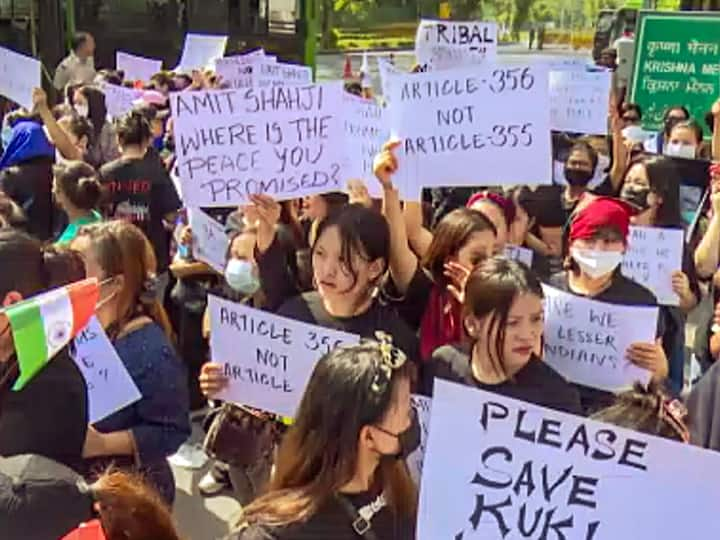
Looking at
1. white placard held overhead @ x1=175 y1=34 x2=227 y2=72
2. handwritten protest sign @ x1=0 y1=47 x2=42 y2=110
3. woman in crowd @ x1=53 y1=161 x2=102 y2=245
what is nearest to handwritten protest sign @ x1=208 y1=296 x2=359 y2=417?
woman in crowd @ x1=53 y1=161 x2=102 y2=245

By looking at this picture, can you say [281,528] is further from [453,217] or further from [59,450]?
[453,217]

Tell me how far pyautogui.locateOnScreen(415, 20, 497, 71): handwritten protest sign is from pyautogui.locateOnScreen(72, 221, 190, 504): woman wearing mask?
262 cm

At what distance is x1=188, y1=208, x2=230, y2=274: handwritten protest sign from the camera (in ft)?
14.8

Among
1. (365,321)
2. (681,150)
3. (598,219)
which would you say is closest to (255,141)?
(365,321)

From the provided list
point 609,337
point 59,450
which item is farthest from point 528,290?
point 59,450

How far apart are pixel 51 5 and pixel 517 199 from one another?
856 cm

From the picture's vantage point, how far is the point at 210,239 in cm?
454

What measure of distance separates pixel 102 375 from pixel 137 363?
0.14m

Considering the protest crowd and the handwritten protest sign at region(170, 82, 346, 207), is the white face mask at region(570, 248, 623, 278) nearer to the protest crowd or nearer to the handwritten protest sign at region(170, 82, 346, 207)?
the protest crowd

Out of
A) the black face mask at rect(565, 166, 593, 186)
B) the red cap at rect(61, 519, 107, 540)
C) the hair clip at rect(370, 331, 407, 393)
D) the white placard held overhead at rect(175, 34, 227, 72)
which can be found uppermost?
the white placard held overhead at rect(175, 34, 227, 72)

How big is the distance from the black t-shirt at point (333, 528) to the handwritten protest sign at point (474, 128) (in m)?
1.89

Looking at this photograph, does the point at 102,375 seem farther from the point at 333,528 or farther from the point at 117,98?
the point at 117,98

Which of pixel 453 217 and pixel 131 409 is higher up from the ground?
pixel 453 217

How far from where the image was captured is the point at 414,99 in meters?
4.03
